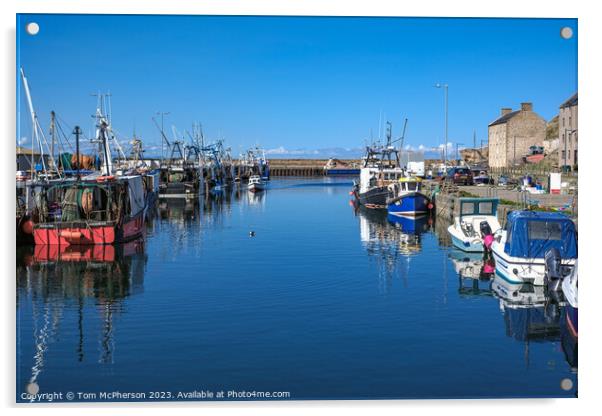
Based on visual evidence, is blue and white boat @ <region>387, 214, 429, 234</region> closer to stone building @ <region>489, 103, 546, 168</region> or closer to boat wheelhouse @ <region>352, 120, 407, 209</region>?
boat wheelhouse @ <region>352, 120, 407, 209</region>

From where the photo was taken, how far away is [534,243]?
72.5 feet

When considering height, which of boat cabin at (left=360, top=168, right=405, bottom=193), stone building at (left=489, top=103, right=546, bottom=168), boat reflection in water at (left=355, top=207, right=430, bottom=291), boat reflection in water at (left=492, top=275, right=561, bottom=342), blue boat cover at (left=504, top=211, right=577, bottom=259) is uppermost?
stone building at (left=489, top=103, right=546, bottom=168)

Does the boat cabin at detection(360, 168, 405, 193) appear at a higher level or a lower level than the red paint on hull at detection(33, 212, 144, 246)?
higher

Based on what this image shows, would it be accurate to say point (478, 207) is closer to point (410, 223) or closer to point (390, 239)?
point (390, 239)

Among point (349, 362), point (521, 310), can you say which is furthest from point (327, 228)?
point (349, 362)

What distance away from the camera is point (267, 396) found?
10523 mm

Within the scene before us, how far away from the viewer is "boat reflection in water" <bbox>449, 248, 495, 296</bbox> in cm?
2262

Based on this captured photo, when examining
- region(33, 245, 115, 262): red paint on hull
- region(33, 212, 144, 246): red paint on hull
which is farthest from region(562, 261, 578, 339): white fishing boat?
region(33, 212, 144, 246): red paint on hull

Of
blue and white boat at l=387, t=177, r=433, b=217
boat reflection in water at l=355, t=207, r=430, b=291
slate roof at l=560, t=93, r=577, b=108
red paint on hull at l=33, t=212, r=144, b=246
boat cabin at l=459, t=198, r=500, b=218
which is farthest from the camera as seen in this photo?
blue and white boat at l=387, t=177, r=433, b=217

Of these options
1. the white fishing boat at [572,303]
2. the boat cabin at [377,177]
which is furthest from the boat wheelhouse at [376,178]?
the white fishing boat at [572,303]

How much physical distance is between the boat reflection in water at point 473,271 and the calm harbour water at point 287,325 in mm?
122

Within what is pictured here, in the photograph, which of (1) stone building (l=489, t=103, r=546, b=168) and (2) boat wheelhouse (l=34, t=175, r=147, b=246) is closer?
(2) boat wheelhouse (l=34, t=175, r=147, b=246)

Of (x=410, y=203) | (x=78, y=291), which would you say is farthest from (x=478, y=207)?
(x=78, y=291)

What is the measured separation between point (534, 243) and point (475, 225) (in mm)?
10878
